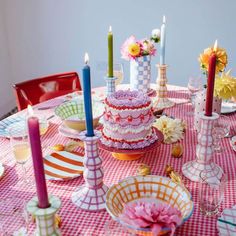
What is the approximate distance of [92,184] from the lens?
105 cm

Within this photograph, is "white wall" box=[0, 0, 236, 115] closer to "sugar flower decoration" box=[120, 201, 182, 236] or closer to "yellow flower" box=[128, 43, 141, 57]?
"yellow flower" box=[128, 43, 141, 57]

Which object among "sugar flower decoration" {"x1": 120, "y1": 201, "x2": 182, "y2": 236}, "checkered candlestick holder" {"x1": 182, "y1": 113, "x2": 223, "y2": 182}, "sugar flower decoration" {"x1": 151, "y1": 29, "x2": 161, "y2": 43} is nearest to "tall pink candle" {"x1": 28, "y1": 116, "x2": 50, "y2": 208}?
"sugar flower decoration" {"x1": 120, "y1": 201, "x2": 182, "y2": 236}

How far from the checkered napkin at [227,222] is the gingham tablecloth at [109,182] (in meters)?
0.02

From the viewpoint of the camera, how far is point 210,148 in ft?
3.82

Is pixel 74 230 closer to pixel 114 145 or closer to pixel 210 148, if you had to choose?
pixel 114 145

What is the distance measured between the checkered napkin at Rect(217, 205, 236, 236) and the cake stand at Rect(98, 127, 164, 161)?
337mm

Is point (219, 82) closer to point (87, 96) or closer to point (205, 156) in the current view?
point (205, 156)

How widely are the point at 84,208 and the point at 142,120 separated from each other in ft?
1.17

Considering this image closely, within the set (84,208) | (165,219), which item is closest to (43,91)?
(84,208)

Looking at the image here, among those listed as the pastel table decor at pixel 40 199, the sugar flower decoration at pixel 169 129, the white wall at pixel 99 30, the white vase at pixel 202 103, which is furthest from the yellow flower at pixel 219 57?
the white wall at pixel 99 30

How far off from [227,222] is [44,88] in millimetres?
1422

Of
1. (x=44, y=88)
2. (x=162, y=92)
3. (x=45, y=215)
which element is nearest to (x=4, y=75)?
(x=44, y=88)

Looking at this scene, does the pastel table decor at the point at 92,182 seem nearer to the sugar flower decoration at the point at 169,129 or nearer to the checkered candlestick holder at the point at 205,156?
the checkered candlestick holder at the point at 205,156

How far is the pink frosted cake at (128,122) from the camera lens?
1209mm
